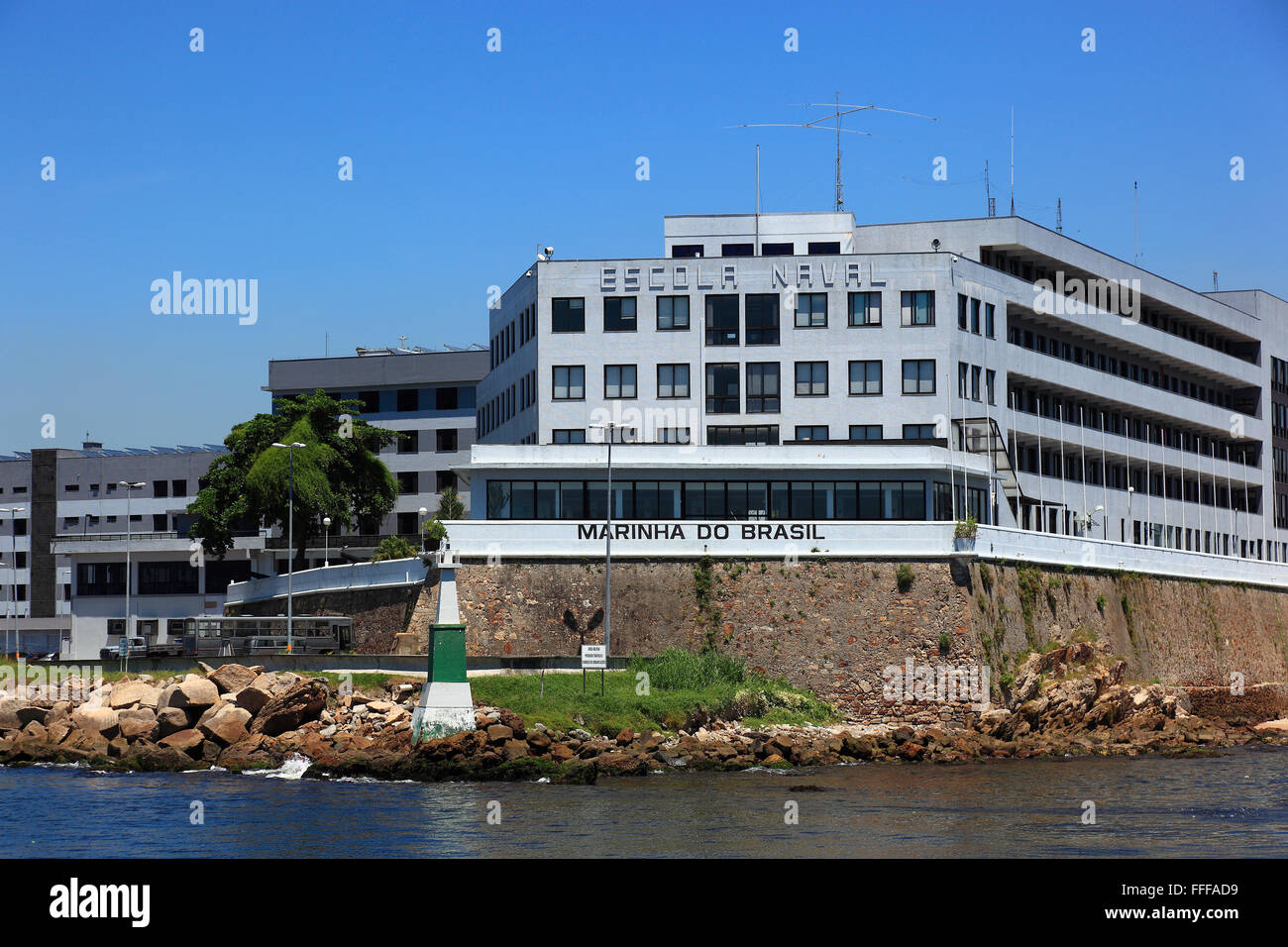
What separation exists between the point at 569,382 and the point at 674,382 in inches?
200

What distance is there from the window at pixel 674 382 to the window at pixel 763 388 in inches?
119

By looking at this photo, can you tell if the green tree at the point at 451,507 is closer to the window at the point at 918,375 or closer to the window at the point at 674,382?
the window at the point at 674,382

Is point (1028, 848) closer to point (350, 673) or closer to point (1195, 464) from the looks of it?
point (350, 673)

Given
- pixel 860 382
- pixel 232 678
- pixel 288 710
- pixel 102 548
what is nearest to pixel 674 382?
pixel 860 382

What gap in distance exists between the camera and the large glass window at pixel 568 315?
72312mm

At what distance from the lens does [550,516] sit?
5969 cm

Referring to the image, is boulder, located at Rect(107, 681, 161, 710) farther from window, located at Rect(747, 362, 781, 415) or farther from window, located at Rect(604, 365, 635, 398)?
window, located at Rect(747, 362, 781, 415)

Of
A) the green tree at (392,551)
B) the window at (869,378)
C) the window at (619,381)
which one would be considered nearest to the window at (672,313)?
the window at (619,381)

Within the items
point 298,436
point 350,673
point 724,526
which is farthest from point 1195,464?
point 350,673

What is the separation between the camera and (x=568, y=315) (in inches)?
2852

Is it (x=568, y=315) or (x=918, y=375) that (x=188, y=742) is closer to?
(x=568, y=315)

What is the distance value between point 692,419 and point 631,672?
2094 centimetres
